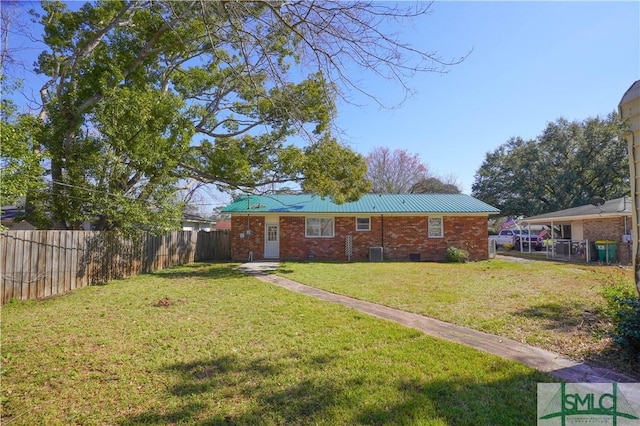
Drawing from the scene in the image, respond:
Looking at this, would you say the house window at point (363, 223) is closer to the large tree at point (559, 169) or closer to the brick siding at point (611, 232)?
the brick siding at point (611, 232)

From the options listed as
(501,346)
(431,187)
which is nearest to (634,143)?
(501,346)

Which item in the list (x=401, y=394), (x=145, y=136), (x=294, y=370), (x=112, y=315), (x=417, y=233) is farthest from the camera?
(x=417, y=233)

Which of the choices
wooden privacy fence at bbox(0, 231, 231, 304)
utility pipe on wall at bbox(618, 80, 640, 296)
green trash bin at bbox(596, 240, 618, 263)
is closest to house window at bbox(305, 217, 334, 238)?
wooden privacy fence at bbox(0, 231, 231, 304)

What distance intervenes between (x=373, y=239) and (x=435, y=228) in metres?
3.36

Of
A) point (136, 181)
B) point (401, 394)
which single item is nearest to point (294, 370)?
point (401, 394)

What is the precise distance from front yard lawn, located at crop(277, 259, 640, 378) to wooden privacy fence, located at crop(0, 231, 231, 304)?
206 inches

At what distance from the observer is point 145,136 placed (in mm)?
10258

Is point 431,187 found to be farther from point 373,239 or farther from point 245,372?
point 245,372

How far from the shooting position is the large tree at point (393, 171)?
3650 centimetres

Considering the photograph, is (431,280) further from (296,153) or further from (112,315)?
(112,315)

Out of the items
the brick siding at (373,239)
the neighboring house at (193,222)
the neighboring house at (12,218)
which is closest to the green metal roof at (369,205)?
the brick siding at (373,239)

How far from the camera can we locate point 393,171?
37.3 m

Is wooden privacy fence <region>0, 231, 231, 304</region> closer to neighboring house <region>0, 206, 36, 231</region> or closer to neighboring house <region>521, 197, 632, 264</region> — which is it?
neighboring house <region>0, 206, 36, 231</region>

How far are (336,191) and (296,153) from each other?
2098mm
